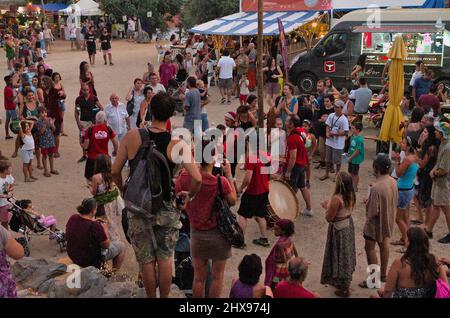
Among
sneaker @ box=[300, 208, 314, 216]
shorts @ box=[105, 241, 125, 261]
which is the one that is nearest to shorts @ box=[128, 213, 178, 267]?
shorts @ box=[105, 241, 125, 261]

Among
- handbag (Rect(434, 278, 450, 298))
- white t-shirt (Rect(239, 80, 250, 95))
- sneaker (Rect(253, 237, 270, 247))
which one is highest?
white t-shirt (Rect(239, 80, 250, 95))

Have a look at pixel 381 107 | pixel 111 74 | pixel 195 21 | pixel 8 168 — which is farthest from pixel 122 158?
pixel 195 21

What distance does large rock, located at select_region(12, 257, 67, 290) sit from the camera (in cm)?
609

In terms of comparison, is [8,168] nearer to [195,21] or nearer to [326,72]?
[326,72]

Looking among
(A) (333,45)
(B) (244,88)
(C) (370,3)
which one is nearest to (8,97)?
(B) (244,88)

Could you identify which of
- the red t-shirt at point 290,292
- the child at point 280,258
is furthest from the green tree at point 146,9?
the red t-shirt at point 290,292

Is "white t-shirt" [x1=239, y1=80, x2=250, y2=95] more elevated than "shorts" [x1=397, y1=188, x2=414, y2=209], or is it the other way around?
"white t-shirt" [x1=239, y1=80, x2=250, y2=95]

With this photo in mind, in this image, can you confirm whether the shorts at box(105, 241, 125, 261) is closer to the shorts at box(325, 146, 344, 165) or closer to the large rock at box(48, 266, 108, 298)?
the large rock at box(48, 266, 108, 298)

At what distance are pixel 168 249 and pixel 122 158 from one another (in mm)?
830

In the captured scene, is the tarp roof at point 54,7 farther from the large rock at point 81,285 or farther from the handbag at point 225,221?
the handbag at point 225,221

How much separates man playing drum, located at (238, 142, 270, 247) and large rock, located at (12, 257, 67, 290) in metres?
2.48

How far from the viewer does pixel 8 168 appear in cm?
766

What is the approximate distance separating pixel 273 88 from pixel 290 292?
37.0 feet

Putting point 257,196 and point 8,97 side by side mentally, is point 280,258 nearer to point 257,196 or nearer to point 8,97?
point 257,196
